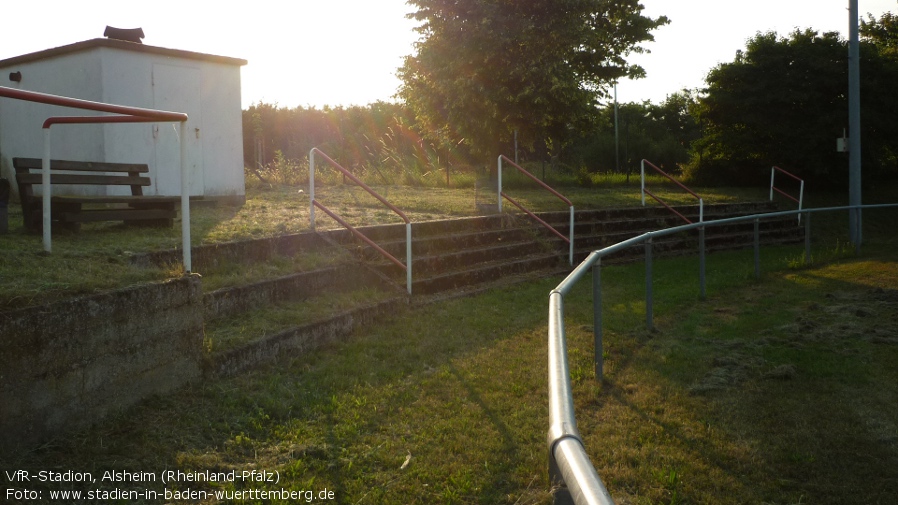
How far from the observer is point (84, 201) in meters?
7.48

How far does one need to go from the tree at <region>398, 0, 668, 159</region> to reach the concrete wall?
13.6 metres

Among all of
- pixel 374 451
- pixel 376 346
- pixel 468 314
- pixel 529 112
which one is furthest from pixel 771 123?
A: pixel 374 451

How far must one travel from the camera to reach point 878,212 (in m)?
22.6

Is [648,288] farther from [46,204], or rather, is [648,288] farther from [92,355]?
[46,204]

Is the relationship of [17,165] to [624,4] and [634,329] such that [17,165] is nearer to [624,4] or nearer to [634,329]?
[634,329]

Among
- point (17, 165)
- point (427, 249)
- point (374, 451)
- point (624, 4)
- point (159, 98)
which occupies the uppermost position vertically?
point (624, 4)

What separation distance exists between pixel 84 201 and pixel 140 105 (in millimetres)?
5127

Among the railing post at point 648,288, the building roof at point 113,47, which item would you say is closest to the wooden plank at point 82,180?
the building roof at point 113,47

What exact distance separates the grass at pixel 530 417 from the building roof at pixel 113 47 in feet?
22.3

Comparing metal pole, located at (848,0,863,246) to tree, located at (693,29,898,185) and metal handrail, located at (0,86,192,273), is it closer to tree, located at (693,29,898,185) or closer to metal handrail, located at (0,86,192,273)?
tree, located at (693,29,898,185)

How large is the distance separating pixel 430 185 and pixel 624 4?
783cm

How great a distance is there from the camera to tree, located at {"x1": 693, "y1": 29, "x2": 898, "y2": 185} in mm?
23688

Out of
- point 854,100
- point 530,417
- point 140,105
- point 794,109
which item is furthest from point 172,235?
point 794,109

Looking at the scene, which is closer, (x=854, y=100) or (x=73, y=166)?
(x=73, y=166)
